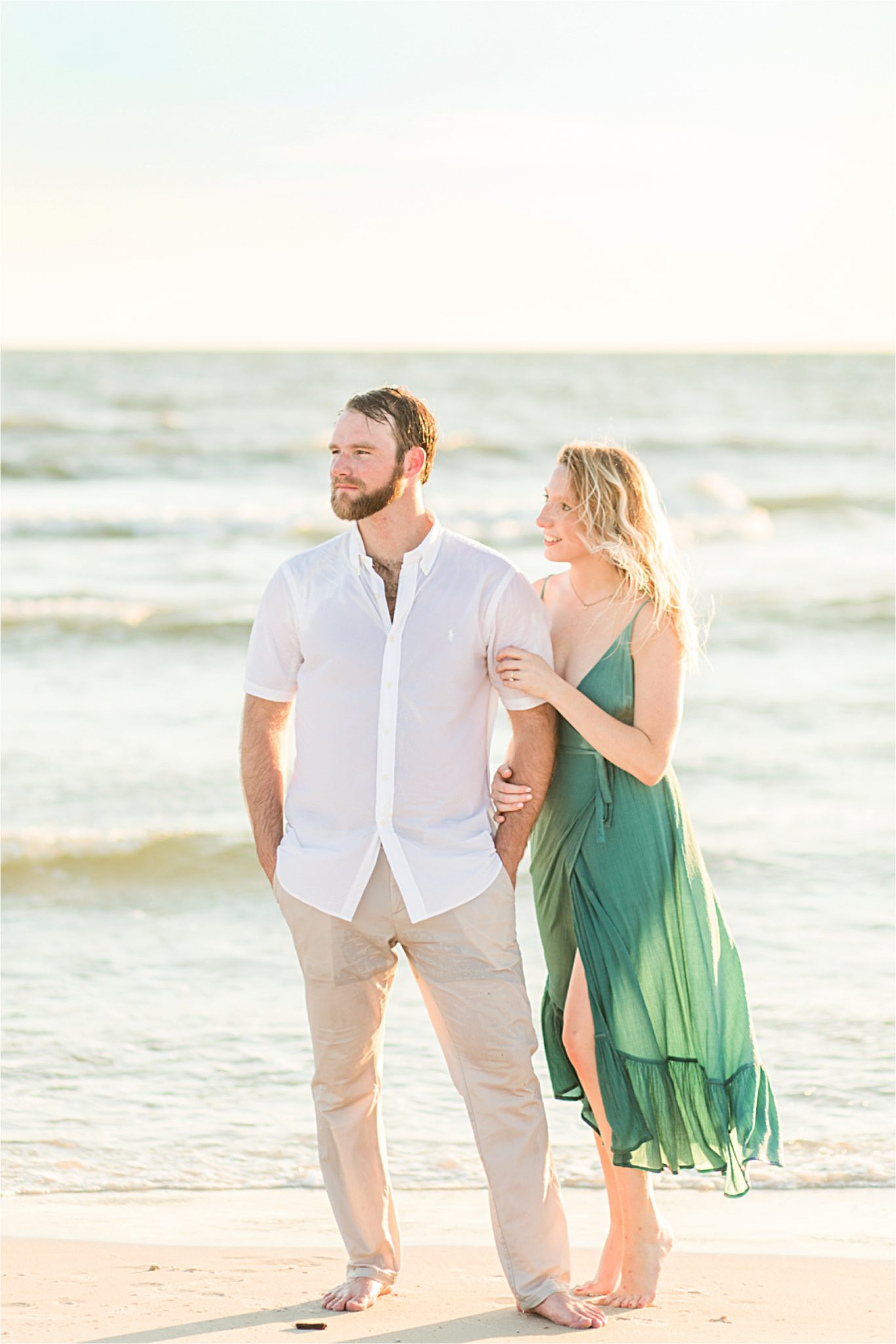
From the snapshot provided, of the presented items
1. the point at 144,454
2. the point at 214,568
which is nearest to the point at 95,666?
the point at 214,568

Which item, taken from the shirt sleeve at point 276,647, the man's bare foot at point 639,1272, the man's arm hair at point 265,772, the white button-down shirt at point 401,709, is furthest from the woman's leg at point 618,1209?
the shirt sleeve at point 276,647

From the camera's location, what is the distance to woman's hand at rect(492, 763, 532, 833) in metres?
3.10

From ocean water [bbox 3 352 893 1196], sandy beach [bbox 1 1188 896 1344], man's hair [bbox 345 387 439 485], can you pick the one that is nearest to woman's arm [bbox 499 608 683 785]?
man's hair [bbox 345 387 439 485]

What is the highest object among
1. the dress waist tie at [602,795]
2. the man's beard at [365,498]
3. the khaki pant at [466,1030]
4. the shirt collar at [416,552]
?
the man's beard at [365,498]

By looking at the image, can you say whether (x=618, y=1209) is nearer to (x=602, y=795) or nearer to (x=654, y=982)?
(x=654, y=982)

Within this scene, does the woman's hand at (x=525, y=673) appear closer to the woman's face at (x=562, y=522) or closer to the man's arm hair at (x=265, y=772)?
the woman's face at (x=562, y=522)

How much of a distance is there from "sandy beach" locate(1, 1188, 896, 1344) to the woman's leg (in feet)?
0.22

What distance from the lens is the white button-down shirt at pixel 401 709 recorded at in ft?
9.89

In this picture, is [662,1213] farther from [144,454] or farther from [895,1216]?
[144,454]

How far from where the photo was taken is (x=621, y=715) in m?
3.13

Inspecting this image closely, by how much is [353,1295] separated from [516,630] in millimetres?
1460

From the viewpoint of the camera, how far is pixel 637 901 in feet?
10.3

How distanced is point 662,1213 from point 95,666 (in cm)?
761

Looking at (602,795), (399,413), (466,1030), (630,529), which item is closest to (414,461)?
(399,413)
